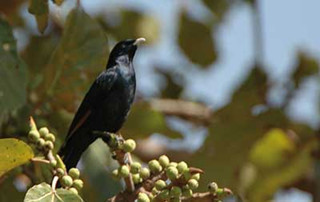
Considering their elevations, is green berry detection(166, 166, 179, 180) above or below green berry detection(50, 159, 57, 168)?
above

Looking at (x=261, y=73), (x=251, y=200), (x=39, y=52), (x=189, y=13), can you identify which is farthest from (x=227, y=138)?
(x=189, y=13)

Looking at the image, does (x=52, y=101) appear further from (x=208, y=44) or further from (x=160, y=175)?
(x=208, y=44)

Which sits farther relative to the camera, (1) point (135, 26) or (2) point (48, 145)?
(1) point (135, 26)

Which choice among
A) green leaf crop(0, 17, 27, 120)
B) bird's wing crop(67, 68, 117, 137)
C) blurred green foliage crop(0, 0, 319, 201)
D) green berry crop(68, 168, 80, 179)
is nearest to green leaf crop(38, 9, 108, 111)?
blurred green foliage crop(0, 0, 319, 201)

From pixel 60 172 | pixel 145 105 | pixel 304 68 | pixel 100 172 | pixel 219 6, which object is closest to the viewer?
pixel 60 172

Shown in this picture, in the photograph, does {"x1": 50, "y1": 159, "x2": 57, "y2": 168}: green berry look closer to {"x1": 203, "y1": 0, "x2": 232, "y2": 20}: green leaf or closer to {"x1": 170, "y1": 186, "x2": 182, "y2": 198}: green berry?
{"x1": 170, "y1": 186, "x2": 182, "y2": 198}: green berry

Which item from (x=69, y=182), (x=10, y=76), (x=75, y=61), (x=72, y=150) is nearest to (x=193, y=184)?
(x=69, y=182)

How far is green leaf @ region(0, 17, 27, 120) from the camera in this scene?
316 cm

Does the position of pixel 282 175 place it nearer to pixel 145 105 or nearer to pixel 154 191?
pixel 145 105

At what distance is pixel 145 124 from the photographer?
12.8 ft

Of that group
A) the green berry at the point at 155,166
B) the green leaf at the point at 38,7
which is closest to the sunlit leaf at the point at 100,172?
the green leaf at the point at 38,7

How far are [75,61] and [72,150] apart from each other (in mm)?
525

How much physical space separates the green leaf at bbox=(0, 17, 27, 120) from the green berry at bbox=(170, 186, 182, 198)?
3.14 ft

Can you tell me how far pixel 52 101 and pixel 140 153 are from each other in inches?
36.0
